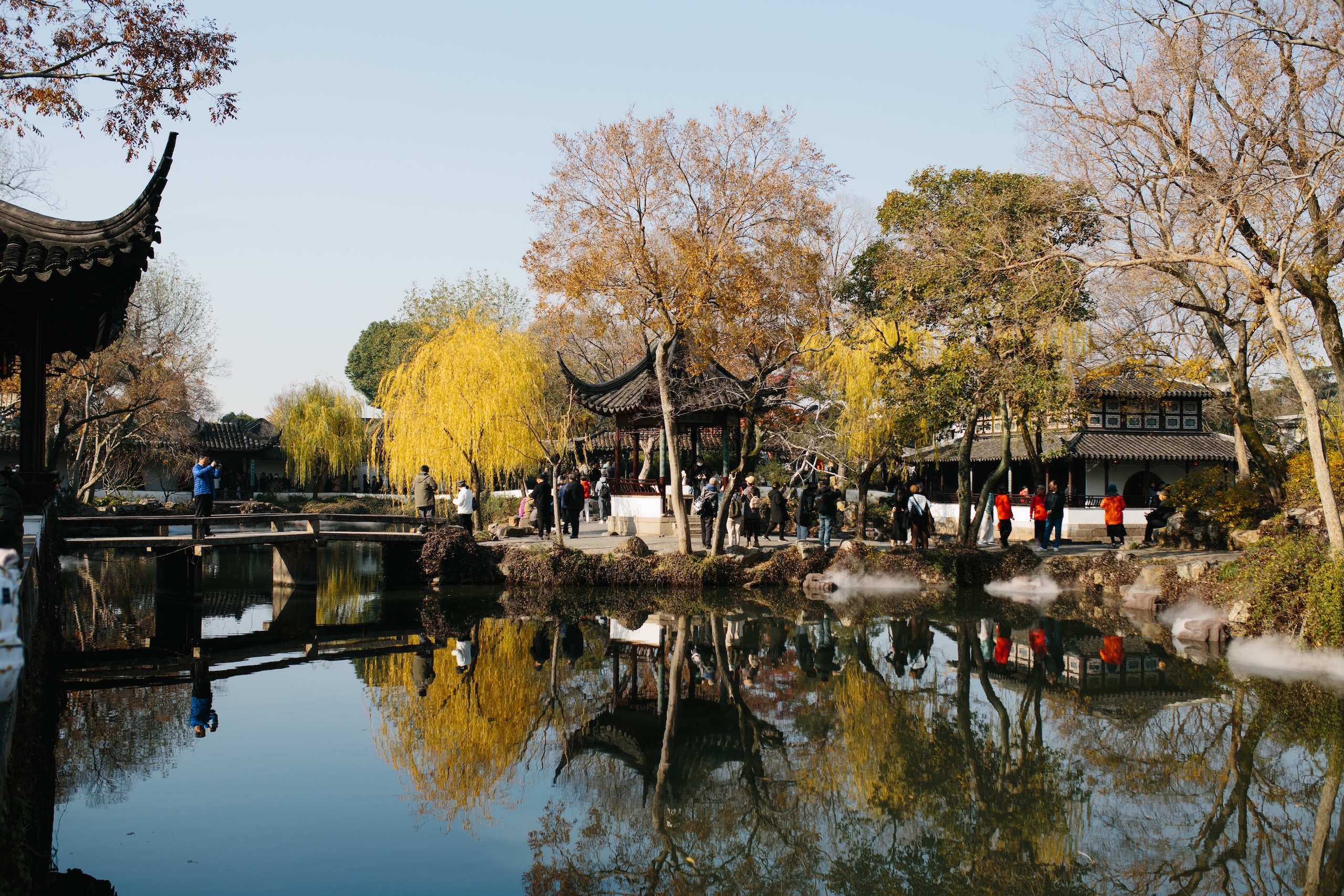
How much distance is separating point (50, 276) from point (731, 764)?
19.9ft

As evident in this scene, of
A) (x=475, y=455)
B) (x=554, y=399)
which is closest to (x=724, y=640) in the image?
(x=475, y=455)

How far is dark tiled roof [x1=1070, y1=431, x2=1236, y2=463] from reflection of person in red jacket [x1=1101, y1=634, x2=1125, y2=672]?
13.6 meters

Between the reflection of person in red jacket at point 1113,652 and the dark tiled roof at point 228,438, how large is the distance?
34.9m

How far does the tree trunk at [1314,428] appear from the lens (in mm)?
11375

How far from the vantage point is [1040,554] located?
798 inches

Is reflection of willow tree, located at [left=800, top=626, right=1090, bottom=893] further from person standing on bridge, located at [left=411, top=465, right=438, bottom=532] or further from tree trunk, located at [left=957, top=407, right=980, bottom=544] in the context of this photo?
person standing on bridge, located at [left=411, top=465, right=438, bottom=532]

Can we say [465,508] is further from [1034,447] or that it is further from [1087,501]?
[1087,501]

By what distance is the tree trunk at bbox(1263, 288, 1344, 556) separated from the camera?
11.4 meters

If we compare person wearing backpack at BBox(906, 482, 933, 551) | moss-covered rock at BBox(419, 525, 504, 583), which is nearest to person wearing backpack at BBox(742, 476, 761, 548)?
person wearing backpack at BBox(906, 482, 933, 551)

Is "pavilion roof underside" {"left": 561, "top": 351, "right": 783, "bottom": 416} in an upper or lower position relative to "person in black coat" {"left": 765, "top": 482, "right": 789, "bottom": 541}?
upper

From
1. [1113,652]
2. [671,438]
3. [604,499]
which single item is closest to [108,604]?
[671,438]

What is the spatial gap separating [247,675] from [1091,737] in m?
8.63

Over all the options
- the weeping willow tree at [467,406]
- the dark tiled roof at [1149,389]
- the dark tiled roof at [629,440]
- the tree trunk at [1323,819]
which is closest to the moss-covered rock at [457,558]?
the weeping willow tree at [467,406]

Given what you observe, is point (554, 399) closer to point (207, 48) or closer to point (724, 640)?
point (724, 640)
